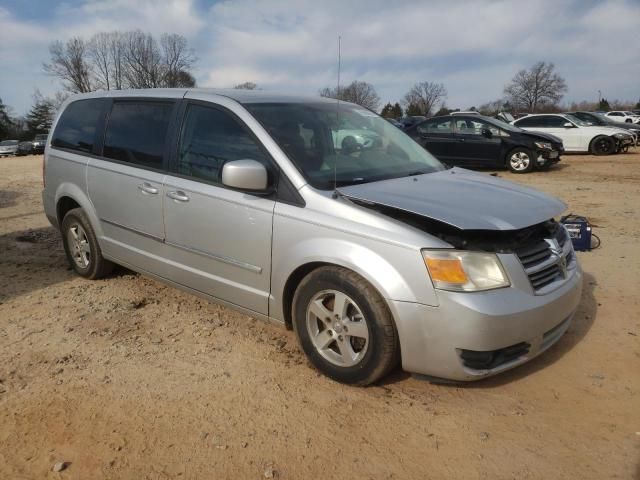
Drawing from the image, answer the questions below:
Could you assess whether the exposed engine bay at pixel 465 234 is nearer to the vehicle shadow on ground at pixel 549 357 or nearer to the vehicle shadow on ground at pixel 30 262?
the vehicle shadow on ground at pixel 549 357

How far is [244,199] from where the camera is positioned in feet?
10.9

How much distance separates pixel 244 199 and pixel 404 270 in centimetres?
121

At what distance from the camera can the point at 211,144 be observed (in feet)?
11.9

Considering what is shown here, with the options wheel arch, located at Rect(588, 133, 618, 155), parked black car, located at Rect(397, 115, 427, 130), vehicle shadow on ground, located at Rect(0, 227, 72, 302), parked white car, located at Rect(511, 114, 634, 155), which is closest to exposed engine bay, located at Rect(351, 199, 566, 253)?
vehicle shadow on ground, located at Rect(0, 227, 72, 302)

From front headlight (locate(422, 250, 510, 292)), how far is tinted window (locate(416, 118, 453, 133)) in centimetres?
1191

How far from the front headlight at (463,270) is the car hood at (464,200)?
162 mm

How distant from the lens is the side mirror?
121 inches

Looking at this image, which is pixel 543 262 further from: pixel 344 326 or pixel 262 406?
pixel 262 406

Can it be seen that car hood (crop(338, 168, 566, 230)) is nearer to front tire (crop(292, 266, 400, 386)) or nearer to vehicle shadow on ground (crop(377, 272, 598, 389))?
front tire (crop(292, 266, 400, 386))

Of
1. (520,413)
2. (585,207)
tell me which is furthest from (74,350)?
(585,207)

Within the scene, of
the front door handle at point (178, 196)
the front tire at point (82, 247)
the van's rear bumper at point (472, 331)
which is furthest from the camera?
the front tire at point (82, 247)

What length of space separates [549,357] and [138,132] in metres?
3.51

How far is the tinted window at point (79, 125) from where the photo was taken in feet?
15.2

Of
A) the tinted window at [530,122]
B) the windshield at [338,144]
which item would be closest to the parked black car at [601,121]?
the tinted window at [530,122]
